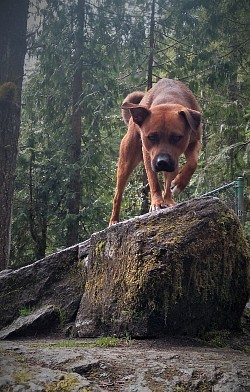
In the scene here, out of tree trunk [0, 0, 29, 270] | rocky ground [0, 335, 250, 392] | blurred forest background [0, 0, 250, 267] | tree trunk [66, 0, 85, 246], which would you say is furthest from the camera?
tree trunk [66, 0, 85, 246]

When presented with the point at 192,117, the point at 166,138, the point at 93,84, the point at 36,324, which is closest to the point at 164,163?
the point at 166,138

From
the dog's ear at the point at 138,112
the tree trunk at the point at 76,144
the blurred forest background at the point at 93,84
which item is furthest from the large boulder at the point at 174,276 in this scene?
the tree trunk at the point at 76,144

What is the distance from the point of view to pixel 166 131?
6.00 metres

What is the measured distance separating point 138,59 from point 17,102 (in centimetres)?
500

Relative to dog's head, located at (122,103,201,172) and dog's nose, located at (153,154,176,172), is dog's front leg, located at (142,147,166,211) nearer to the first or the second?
dog's head, located at (122,103,201,172)

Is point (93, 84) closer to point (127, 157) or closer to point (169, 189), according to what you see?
point (127, 157)

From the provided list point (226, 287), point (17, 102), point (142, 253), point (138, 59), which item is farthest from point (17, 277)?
point (138, 59)

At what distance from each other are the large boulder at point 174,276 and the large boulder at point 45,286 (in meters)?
0.71

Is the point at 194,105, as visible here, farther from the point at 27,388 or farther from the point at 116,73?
the point at 116,73

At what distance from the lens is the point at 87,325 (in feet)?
17.7

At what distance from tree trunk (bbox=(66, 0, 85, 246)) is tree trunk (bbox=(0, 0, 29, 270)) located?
334cm

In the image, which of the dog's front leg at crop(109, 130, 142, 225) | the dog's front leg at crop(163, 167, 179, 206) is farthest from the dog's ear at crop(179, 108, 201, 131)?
the dog's front leg at crop(109, 130, 142, 225)

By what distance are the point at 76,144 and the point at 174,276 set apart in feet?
32.5

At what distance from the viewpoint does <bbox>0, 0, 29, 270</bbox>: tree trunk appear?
981cm
